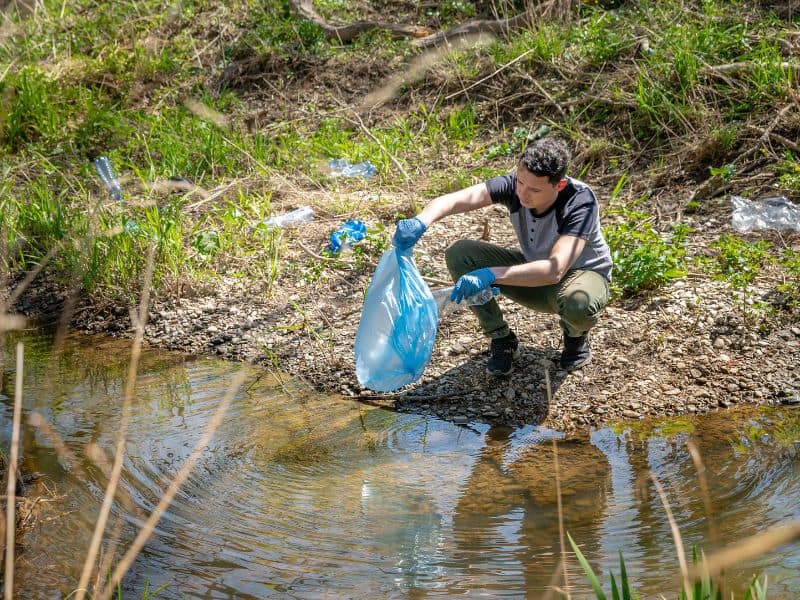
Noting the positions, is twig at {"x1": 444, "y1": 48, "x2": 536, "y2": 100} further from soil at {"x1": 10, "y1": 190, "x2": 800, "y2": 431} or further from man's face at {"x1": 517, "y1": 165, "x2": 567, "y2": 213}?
man's face at {"x1": 517, "y1": 165, "x2": 567, "y2": 213}

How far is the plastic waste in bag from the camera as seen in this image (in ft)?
16.6

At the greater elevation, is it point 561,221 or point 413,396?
point 561,221

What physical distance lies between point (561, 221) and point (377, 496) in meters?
1.38

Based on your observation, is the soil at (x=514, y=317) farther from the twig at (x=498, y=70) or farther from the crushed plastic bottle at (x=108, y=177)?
the crushed plastic bottle at (x=108, y=177)

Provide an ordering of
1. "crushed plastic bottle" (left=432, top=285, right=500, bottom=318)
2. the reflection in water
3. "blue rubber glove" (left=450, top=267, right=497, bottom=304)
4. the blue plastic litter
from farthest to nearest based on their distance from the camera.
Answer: the blue plastic litter, "crushed plastic bottle" (left=432, top=285, right=500, bottom=318), "blue rubber glove" (left=450, top=267, right=497, bottom=304), the reflection in water

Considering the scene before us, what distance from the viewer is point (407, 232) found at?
368cm

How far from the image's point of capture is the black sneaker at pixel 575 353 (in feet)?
13.4

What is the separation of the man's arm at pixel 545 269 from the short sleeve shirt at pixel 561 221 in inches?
2.2

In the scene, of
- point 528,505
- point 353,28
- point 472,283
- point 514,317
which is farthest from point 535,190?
point 353,28

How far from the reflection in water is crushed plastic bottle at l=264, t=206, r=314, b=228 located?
1.72m

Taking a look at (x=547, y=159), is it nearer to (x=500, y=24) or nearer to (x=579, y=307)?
(x=579, y=307)

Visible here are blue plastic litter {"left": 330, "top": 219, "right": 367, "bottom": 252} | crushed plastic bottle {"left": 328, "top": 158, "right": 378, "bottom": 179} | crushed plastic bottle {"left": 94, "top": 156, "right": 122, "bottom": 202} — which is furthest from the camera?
crushed plastic bottle {"left": 328, "top": 158, "right": 378, "bottom": 179}

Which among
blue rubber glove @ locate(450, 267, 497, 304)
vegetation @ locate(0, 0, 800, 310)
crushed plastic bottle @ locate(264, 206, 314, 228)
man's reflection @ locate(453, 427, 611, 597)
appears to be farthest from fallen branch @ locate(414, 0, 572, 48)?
man's reflection @ locate(453, 427, 611, 597)

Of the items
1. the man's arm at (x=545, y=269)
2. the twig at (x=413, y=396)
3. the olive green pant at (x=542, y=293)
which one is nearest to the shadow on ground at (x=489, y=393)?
the twig at (x=413, y=396)
